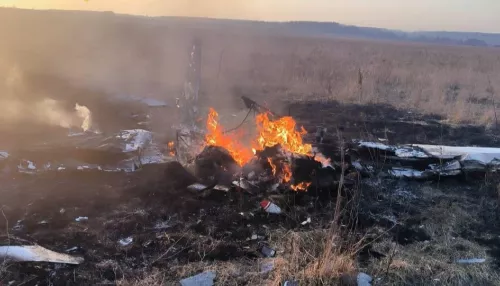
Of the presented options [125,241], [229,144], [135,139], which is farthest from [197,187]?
[135,139]

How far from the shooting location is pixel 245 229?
564 cm

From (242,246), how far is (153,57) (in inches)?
746

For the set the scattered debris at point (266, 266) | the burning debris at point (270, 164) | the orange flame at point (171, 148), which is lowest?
the scattered debris at point (266, 266)

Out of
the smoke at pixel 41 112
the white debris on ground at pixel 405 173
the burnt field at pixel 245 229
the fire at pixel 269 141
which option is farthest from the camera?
the smoke at pixel 41 112

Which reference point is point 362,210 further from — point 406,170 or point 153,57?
point 153,57

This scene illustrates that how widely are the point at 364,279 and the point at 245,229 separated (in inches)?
74.5

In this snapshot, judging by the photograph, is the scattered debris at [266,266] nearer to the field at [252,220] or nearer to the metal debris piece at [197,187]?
the field at [252,220]

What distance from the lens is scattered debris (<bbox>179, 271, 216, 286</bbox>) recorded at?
167 inches

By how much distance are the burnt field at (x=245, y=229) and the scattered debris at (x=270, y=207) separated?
0.30ft

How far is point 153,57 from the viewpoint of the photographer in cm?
2225

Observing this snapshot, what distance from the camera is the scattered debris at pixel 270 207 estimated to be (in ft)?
20.1

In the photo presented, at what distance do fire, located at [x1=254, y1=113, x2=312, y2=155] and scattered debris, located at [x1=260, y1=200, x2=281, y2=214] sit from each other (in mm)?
1423

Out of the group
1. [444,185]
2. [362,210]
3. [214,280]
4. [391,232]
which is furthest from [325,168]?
[214,280]

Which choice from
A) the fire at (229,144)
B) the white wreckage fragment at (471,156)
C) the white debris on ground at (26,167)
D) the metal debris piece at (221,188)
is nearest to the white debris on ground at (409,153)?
the white wreckage fragment at (471,156)
